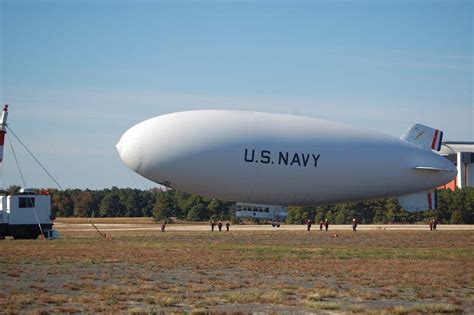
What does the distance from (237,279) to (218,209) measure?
85667mm

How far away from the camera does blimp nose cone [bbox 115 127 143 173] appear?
5072 centimetres

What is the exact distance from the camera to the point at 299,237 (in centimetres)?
5691

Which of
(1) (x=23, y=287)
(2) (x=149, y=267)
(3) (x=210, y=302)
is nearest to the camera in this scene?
(3) (x=210, y=302)

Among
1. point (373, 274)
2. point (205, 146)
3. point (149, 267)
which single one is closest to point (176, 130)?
point (205, 146)

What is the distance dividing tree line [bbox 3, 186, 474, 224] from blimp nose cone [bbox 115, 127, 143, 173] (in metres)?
15.2

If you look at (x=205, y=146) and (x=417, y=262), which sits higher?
(x=205, y=146)

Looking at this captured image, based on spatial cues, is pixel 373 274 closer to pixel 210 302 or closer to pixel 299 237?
pixel 210 302

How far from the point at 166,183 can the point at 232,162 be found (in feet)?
16.0

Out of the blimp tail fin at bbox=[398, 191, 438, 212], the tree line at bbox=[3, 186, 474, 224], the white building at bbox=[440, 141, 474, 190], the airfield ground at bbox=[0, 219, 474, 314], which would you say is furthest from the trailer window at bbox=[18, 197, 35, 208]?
the white building at bbox=[440, 141, 474, 190]

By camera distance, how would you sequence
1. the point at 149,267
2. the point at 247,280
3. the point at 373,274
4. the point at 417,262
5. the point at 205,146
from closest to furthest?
the point at 247,280
the point at 373,274
the point at 149,267
the point at 417,262
the point at 205,146

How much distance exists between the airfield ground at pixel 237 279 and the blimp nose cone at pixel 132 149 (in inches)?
316

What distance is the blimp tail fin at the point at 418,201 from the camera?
60.7m

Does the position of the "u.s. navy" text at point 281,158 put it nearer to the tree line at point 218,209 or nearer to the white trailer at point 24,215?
the tree line at point 218,209

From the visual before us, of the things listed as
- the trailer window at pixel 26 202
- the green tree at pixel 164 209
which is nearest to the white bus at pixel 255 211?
the trailer window at pixel 26 202
